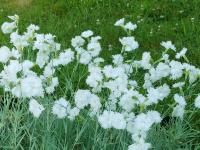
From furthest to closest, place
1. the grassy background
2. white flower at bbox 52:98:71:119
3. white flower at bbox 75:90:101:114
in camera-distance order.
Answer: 1. the grassy background
2. white flower at bbox 52:98:71:119
3. white flower at bbox 75:90:101:114

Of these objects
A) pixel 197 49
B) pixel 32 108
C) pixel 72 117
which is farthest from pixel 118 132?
pixel 197 49

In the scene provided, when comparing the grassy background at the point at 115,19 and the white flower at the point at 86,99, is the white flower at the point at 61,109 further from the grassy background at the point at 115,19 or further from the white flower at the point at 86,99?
the grassy background at the point at 115,19

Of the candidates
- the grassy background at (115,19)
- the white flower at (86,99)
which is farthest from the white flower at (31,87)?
the grassy background at (115,19)

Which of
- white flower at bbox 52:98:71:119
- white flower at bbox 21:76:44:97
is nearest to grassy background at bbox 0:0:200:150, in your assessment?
white flower at bbox 52:98:71:119

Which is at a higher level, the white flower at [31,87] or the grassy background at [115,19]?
the grassy background at [115,19]

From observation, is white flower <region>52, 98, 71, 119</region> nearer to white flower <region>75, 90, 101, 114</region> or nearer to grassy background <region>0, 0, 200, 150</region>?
white flower <region>75, 90, 101, 114</region>

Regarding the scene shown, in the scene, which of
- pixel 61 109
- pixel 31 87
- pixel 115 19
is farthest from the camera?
pixel 115 19

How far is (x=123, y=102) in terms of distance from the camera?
2.52m

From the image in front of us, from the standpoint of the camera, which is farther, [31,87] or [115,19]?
[115,19]

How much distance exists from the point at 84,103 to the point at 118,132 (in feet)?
1.19

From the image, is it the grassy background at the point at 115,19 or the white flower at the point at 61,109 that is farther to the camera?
the grassy background at the point at 115,19

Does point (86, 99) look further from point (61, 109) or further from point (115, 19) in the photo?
point (115, 19)

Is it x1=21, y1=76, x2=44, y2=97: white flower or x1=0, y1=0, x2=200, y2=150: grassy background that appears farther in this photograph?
x1=0, y1=0, x2=200, y2=150: grassy background

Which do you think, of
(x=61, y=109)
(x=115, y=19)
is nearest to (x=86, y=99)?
(x=61, y=109)
